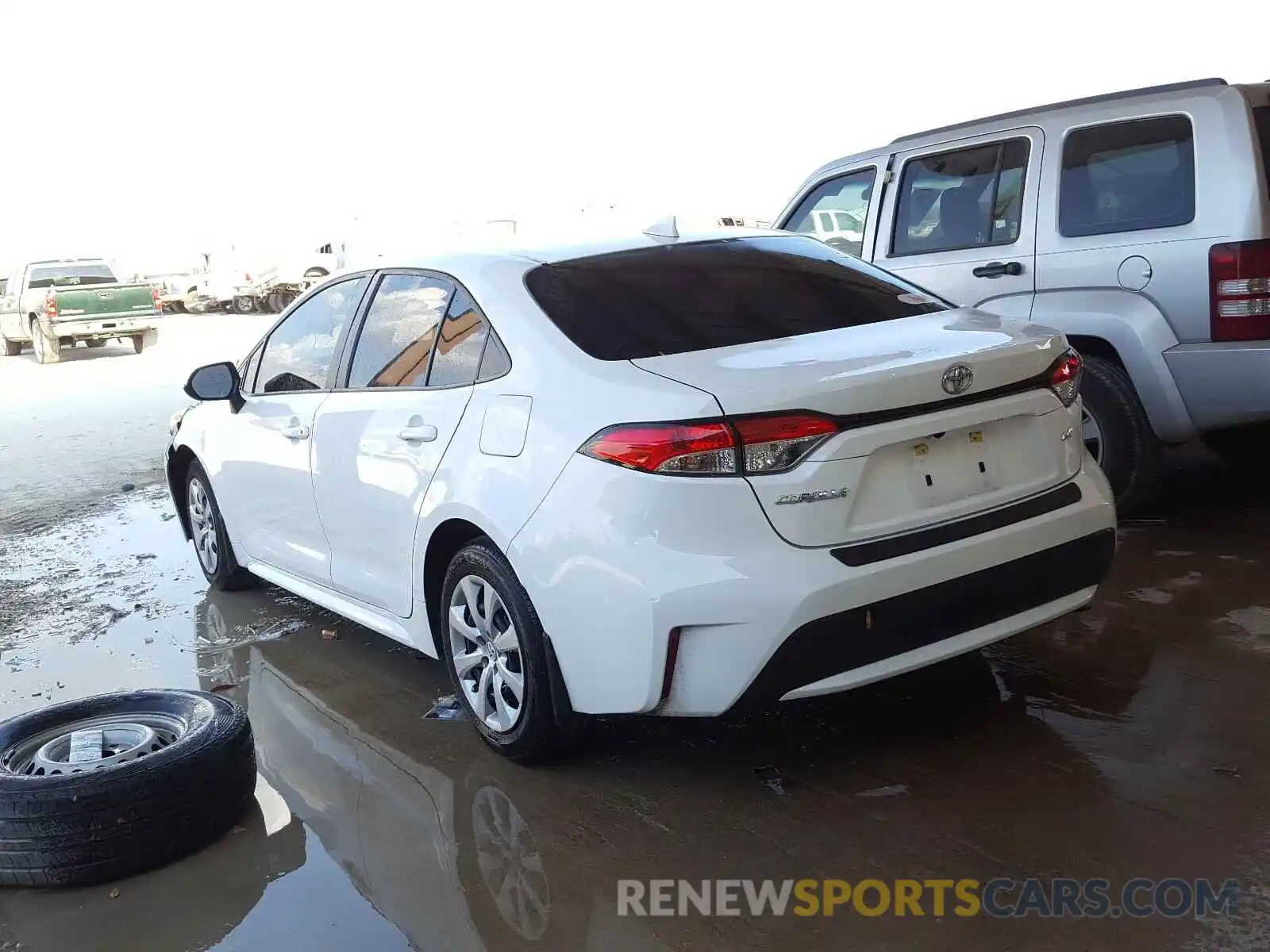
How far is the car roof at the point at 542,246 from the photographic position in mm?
4137

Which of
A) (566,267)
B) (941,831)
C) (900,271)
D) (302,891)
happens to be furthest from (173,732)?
(900,271)

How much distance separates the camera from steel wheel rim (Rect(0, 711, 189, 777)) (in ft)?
11.6

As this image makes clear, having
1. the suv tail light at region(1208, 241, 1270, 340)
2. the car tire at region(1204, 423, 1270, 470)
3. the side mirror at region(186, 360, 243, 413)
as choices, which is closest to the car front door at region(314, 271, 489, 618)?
the side mirror at region(186, 360, 243, 413)

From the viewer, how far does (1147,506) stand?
21.1 ft

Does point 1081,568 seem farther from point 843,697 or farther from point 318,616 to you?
point 318,616

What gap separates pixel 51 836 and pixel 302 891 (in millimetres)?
680

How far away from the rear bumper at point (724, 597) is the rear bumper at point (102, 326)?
2098 centimetres

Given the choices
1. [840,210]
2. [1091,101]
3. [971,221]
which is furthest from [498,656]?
[840,210]

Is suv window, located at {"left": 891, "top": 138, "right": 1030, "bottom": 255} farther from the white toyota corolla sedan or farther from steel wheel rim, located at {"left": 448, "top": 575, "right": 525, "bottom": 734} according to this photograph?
steel wheel rim, located at {"left": 448, "top": 575, "right": 525, "bottom": 734}

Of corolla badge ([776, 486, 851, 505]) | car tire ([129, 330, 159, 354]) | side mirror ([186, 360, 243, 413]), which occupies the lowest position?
car tire ([129, 330, 159, 354])

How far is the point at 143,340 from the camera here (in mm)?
23438

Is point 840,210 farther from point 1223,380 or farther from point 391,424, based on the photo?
point 391,424

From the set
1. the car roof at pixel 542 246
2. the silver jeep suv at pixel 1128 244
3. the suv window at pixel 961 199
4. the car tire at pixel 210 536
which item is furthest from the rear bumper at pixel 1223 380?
the car tire at pixel 210 536

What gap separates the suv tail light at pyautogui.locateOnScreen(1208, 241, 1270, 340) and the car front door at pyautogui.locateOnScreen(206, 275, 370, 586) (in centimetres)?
357
